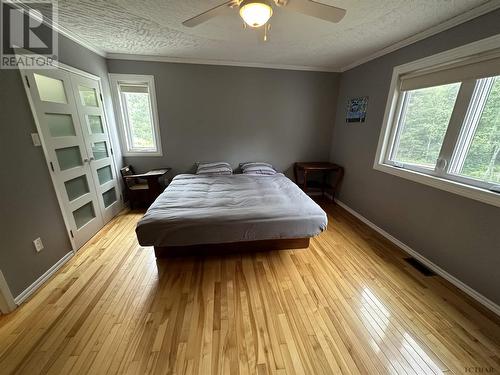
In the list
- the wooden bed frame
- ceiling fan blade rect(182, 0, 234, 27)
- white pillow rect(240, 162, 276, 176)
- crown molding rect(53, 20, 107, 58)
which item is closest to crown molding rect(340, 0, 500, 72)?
ceiling fan blade rect(182, 0, 234, 27)

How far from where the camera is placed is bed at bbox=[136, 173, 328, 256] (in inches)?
72.1

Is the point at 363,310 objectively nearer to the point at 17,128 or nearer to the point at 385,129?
the point at 385,129

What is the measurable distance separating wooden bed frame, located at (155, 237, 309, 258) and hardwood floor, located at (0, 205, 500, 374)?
3.8 inches

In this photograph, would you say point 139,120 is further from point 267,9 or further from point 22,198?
point 267,9

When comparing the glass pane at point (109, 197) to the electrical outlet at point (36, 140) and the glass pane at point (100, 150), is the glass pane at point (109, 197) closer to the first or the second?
the glass pane at point (100, 150)

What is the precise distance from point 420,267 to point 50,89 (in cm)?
426

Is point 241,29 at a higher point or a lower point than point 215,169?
higher

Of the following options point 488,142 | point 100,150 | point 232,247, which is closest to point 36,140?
point 100,150

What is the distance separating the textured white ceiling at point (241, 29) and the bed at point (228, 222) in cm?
180

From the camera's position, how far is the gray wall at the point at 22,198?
1.52 metres

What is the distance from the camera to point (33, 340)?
4.34 ft

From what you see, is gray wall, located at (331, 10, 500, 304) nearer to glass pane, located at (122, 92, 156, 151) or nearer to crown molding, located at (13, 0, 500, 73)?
crown molding, located at (13, 0, 500, 73)

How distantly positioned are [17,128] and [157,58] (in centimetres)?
218

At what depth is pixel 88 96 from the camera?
8.59 feet
